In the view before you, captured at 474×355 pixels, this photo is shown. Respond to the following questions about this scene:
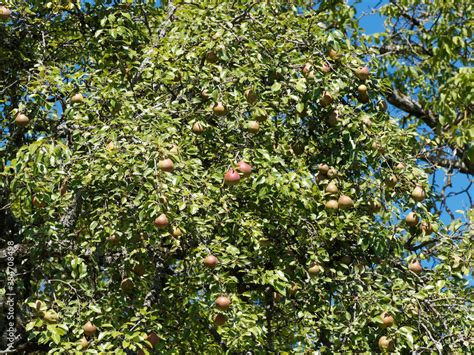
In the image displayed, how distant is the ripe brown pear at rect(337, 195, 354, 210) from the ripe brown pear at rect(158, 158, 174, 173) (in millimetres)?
1301

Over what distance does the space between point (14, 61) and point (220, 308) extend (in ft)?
10.3

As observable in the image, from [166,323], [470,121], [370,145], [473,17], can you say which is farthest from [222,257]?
[473,17]

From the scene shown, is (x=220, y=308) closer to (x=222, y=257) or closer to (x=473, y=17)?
(x=222, y=257)

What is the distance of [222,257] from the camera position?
4902 millimetres

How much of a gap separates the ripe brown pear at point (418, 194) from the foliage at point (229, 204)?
0.09m

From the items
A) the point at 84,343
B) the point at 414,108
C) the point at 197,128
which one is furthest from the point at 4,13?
the point at 414,108

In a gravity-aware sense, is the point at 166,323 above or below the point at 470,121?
below

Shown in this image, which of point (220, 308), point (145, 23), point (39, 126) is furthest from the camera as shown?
point (145, 23)

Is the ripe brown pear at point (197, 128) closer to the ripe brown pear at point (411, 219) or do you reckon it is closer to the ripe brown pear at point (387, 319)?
the ripe brown pear at point (411, 219)

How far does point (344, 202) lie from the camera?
17.4 ft

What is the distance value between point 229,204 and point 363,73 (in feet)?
4.46

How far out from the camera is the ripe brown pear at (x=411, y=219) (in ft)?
17.9

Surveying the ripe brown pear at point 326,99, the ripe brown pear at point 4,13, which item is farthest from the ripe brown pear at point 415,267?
the ripe brown pear at point 4,13

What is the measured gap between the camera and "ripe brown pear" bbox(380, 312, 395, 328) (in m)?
4.99
